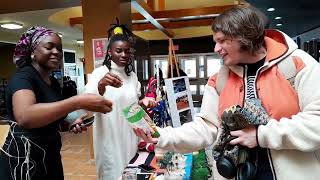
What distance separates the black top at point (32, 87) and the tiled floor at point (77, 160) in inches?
99.7

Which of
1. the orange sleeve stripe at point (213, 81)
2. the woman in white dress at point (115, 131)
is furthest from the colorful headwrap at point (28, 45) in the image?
the orange sleeve stripe at point (213, 81)

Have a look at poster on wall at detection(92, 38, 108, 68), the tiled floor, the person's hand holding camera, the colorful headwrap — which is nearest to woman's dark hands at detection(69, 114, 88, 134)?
the colorful headwrap

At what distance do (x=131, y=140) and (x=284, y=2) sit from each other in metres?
4.59

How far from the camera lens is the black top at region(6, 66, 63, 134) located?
1.23m

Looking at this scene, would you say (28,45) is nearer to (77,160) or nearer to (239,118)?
(239,118)

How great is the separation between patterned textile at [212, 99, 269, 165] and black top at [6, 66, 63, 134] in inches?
30.1

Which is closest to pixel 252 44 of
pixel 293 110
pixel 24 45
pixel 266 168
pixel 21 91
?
pixel 293 110

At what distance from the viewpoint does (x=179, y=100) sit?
1.90 meters

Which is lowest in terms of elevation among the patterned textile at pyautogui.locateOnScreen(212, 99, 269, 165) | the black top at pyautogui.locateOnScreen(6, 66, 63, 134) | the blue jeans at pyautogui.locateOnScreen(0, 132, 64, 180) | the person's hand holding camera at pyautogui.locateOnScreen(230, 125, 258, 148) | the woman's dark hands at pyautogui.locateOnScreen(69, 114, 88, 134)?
the blue jeans at pyautogui.locateOnScreen(0, 132, 64, 180)

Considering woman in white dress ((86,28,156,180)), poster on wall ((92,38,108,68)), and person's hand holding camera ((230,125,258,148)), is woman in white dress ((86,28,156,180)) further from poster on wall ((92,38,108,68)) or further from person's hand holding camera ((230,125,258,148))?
poster on wall ((92,38,108,68))

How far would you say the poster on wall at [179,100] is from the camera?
1.82m

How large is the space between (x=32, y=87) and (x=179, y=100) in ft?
3.00

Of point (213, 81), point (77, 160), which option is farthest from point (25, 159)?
point (77, 160)

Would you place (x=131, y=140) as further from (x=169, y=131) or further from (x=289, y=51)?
(x=289, y=51)
